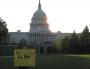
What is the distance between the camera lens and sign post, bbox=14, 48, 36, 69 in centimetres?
743

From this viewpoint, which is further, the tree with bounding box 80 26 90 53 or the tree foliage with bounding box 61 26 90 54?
the tree foliage with bounding box 61 26 90 54

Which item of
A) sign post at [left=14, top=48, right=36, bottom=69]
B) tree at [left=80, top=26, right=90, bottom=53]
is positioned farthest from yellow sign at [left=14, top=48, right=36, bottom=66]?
tree at [left=80, top=26, right=90, bottom=53]

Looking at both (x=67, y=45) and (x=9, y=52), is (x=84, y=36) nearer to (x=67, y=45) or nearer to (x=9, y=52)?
(x=67, y=45)

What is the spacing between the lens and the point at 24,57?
24.8 ft

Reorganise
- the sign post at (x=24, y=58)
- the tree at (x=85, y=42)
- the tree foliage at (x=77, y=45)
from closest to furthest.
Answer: the sign post at (x=24, y=58) < the tree at (x=85, y=42) < the tree foliage at (x=77, y=45)

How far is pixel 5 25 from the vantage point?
8906cm

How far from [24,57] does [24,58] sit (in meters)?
0.03

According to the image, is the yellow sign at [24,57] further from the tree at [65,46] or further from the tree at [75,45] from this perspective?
the tree at [65,46]

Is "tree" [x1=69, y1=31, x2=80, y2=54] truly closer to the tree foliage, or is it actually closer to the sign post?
the tree foliage

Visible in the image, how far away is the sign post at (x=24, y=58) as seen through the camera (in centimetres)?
743

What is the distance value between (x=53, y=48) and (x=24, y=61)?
149 m

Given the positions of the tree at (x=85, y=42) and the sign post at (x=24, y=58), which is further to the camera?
the tree at (x=85, y=42)

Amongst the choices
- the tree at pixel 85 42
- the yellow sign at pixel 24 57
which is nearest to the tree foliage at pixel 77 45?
the tree at pixel 85 42

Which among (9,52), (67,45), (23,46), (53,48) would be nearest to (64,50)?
(67,45)
